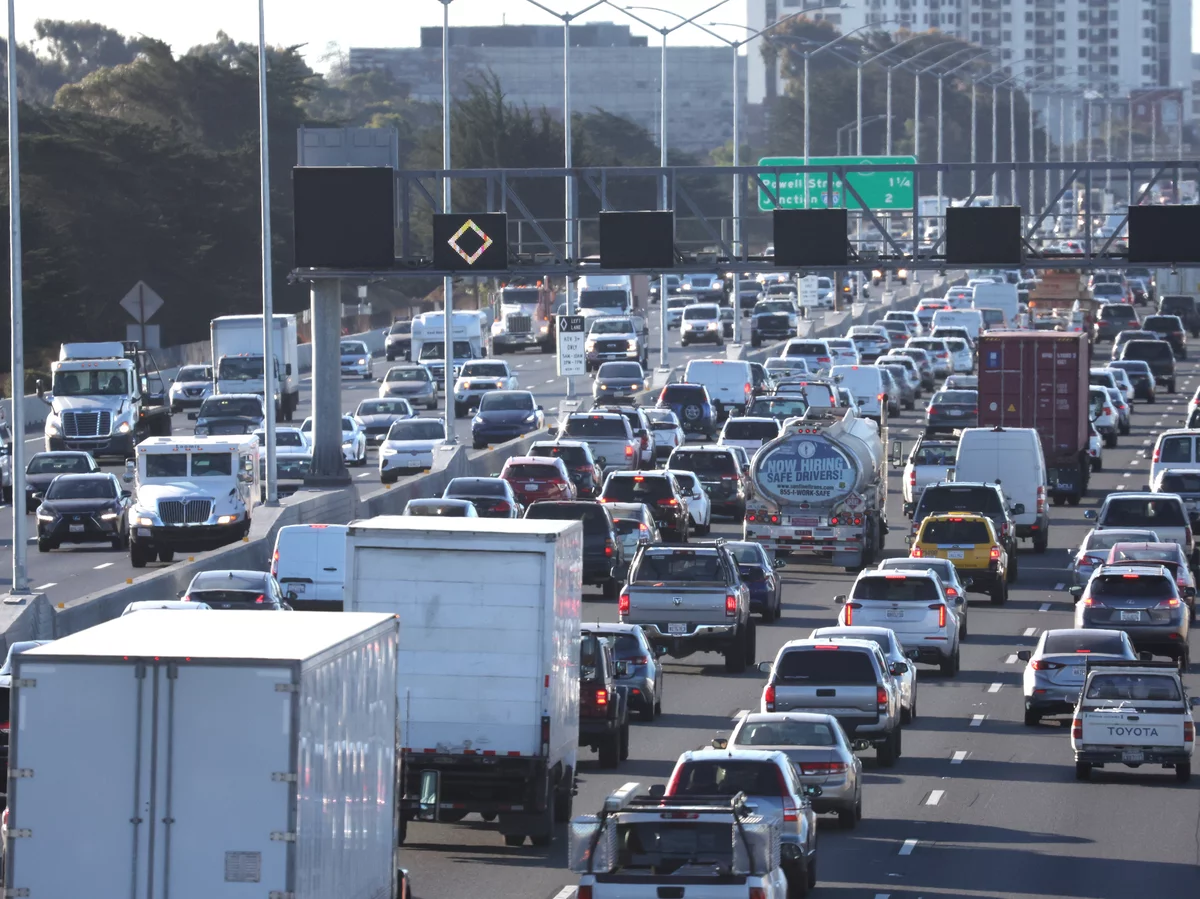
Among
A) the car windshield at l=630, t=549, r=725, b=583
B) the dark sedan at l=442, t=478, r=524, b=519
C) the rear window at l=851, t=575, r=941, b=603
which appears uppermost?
the dark sedan at l=442, t=478, r=524, b=519

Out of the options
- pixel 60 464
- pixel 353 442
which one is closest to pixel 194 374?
pixel 353 442

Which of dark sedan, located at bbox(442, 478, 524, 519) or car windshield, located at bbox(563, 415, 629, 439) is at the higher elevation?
car windshield, located at bbox(563, 415, 629, 439)

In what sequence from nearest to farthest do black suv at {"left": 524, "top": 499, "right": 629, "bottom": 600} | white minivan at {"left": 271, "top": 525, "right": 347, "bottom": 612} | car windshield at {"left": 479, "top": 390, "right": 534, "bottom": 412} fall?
1. white minivan at {"left": 271, "top": 525, "right": 347, "bottom": 612}
2. black suv at {"left": 524, "top": 499, "right": 629, "bottom": 600}
3. car windshield at {"left": 479, "top": 390, "right": 534, "bottom": 412}

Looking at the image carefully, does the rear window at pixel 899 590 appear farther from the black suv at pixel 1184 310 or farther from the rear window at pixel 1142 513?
the black suv at pixel 1184 310

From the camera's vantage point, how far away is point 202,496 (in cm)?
4366

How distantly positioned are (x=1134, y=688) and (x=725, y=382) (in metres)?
44.6

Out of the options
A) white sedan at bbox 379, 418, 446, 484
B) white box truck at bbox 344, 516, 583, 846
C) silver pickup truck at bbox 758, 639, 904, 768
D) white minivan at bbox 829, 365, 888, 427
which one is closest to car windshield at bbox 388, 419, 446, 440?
white sedan at bbox 379, 418, 446, 484

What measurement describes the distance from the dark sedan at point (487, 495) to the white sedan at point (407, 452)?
1094 cm

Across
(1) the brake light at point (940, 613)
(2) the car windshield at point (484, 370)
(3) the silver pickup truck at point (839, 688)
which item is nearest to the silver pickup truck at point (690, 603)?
(1) the brake light at point (940, 613)

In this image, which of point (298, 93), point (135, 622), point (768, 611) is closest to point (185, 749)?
point (135, 622)

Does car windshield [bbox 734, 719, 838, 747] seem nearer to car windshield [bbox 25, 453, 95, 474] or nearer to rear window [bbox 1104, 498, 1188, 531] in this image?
rear window [bbox 1104, 498, 1188, 531]

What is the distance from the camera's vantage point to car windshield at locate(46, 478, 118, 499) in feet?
157

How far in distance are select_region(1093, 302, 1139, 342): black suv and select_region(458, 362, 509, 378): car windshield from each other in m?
35.0

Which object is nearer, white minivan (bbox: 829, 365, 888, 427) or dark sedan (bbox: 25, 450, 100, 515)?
dark sedan (bbox: 25, 450, 100, 515)
